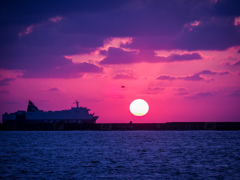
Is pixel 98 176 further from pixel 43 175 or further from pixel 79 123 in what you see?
pixel 79 123

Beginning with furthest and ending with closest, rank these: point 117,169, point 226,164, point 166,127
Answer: point 166,127
point 226,164
point 117,169

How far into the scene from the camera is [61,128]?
620ft

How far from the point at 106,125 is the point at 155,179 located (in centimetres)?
15887

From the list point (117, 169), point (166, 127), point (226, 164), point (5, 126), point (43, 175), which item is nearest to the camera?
point (43, 175)

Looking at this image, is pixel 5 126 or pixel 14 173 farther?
pixel 5 126

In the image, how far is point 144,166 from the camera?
38.6 m

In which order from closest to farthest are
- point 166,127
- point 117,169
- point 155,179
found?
point 155,179 < point 117,169 < point 166,127

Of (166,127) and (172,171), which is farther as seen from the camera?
(166,127)

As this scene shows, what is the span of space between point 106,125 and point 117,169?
153 metres

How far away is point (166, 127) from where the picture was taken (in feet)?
599

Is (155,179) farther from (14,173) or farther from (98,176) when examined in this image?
(14,173)

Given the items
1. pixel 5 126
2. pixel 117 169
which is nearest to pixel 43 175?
pixel 117 169

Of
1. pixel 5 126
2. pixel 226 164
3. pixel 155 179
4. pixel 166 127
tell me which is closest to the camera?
pixel 155 179

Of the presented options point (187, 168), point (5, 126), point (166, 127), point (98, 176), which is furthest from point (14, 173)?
point (5, 126)
